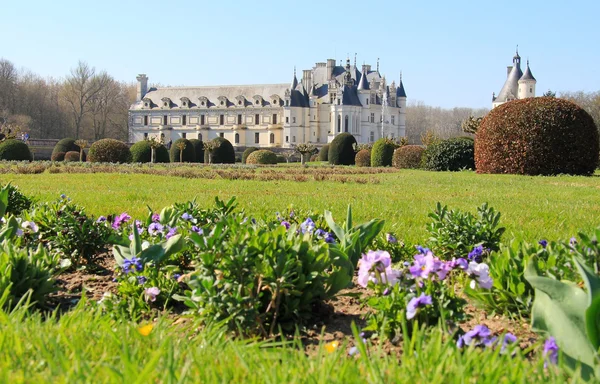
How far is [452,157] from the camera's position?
2167cm

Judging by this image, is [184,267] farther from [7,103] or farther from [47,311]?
[7,103]

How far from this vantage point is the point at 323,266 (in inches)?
104

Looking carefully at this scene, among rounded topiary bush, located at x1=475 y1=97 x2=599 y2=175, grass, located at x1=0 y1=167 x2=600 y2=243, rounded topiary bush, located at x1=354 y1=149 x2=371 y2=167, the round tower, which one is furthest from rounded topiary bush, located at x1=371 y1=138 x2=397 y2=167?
the round tower

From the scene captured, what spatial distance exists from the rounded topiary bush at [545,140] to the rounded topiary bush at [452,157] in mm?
4971

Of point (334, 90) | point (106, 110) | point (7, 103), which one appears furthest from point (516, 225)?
point (106, 110)

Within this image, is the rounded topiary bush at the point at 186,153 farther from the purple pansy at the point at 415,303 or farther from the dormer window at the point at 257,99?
the purple pansy at the point at 415,303

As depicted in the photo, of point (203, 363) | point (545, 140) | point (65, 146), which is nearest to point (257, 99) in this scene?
point (65, 146)

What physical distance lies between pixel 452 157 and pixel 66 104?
64.2 m

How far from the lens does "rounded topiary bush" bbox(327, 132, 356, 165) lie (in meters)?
35.9

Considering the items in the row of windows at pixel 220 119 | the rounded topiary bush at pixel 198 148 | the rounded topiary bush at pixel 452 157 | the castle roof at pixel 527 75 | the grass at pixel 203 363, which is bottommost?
the grass at pixel 203 363

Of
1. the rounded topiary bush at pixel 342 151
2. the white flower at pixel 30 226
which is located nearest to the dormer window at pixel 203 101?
the rounded topiary bush at pixel 342 151

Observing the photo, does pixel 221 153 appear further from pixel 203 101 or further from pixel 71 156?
pixel 203 101

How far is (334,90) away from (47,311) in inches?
2693

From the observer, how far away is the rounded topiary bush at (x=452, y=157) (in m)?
21.7
